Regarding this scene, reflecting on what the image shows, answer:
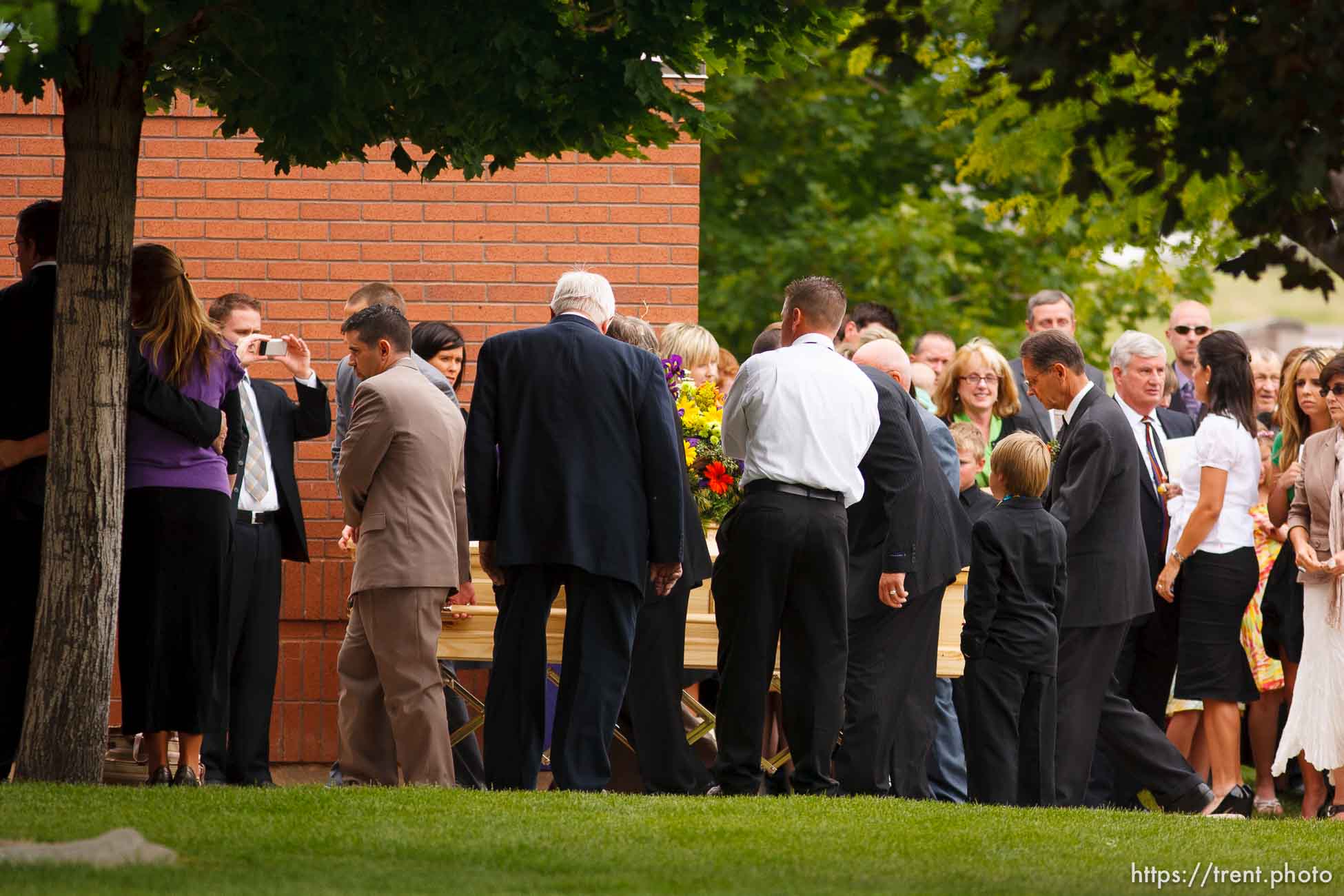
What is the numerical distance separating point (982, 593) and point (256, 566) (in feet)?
11.0

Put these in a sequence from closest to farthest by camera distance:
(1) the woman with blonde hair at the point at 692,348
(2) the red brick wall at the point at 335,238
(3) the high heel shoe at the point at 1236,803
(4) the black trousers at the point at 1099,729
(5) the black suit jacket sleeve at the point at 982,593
Answer: (5) the black suit jacket sleeve at the point at 982,593 → (4) the black trousers at the point at 1099,729 → (3) the high heel shoe at the point at 1236,803 → (1) the woman with blonde hair at the point at 692,348 → (2) the red brick wall at the point at 335,238

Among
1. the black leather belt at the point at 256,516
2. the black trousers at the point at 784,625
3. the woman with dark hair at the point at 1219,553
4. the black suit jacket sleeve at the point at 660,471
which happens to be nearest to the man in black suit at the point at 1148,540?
the woman with dark hair at the point at 1219,553

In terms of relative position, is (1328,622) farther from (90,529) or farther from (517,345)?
(90,529)

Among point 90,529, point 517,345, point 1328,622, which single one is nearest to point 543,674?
point 517,345

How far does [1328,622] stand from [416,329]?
4.84m

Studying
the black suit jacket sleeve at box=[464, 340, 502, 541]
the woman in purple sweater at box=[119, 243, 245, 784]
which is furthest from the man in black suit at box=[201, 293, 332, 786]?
the black suit jacket sleeve at box=[464, 340, 502, 541]

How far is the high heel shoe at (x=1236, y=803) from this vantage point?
9461mm

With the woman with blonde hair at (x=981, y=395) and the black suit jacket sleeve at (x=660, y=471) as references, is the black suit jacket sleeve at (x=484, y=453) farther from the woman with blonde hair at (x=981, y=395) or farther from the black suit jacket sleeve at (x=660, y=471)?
the woman with blonde hair at (x=981, y=395)

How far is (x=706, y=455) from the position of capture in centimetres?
945

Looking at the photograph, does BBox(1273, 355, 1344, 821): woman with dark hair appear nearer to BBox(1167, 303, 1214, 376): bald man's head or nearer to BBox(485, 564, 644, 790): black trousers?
BBox(1167, 303, 1214, 376): bald man's head

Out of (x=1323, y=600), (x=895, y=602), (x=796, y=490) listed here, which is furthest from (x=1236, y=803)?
(x=796, y=490)

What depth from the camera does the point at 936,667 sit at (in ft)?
30.2

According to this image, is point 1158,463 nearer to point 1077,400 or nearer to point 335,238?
point 1077,400

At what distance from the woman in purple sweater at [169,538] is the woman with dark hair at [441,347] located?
89.0 inches
